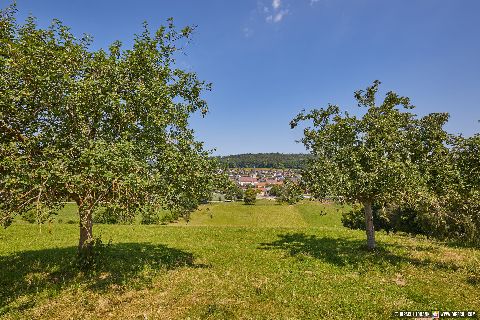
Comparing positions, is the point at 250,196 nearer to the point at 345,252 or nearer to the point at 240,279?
the point at 345,252

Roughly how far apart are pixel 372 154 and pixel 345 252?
7.19 meters

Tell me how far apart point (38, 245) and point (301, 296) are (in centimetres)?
2040

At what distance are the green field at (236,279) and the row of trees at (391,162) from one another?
10.9 feet

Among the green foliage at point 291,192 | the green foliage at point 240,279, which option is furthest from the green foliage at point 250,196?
the green foliage at point 291,192

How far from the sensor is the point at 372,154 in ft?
62.9

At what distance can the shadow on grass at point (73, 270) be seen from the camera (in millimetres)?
15016

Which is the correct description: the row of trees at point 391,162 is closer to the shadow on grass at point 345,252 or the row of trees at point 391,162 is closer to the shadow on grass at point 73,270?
the shadow on grass at point 345,252

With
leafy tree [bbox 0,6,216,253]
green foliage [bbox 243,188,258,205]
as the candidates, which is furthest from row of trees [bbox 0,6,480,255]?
green foliage [bbox 243,188,258,205]

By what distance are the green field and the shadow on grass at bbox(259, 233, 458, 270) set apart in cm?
7

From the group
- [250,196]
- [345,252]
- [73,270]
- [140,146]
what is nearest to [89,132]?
[140,146]

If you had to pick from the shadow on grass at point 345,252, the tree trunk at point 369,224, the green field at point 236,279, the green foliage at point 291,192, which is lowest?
the green field at point 236,279

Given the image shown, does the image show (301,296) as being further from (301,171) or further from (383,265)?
(301,171)

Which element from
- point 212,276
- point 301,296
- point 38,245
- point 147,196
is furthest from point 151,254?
point 301,296

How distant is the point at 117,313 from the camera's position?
12.8 m
